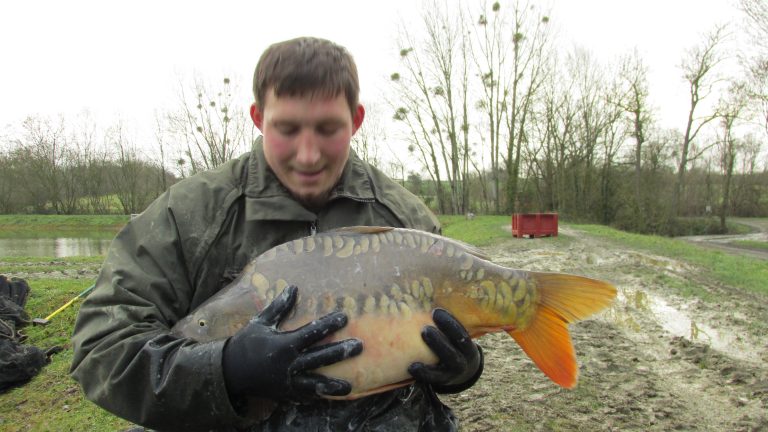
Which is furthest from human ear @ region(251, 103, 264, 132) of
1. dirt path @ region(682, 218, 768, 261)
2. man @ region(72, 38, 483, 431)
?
dirt path @ region(682, 218, 768, 261)

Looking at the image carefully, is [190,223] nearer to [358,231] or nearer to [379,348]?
[358,231]

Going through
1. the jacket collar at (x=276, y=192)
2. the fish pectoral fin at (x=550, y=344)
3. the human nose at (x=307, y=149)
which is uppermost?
the human nose at (x=307, y=149)

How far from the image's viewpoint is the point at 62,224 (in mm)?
26719

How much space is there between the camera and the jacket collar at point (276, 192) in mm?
1490

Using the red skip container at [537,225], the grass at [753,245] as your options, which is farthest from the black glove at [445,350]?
the grass at [753,245]

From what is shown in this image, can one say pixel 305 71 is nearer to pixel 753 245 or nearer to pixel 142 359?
pixel 142 359

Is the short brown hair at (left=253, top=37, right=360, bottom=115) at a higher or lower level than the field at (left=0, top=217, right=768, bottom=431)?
higher

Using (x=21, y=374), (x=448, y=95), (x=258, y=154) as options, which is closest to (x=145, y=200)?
(x=448, y=95)

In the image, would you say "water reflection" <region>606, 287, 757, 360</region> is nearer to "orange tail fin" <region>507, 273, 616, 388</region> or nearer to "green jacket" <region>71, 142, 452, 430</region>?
"orange tail fin" <region>507, 273, 616, 388</region>

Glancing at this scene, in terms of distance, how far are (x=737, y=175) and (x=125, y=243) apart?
3859 centimetres

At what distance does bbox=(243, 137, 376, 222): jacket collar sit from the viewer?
1.49 m

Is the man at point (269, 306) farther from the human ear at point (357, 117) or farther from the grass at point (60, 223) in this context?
the grass at point (60, 223)

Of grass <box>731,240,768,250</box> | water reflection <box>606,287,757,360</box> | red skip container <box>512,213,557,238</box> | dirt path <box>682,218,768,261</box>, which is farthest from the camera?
dirt path <box>682,218,768,261</box>

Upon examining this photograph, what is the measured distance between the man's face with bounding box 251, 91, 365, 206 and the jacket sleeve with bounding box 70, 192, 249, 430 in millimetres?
425
